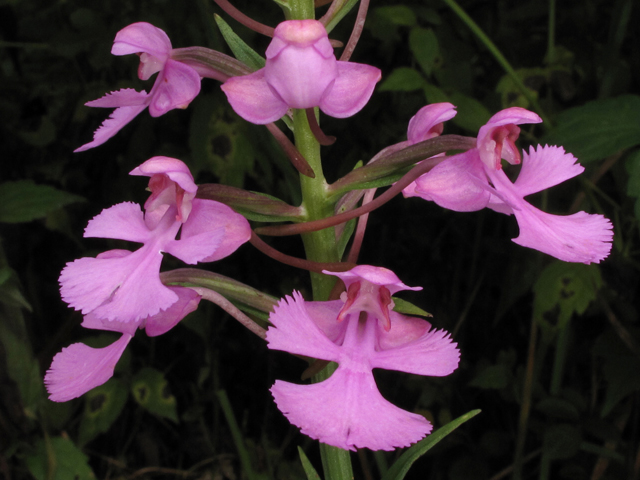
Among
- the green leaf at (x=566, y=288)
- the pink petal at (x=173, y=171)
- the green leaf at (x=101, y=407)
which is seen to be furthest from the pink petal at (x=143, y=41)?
the green leaf at (x=101, y=407)

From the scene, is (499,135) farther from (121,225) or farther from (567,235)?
(121,225)

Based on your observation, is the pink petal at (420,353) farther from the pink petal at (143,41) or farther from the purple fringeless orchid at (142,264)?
the pink petal at (143,41)

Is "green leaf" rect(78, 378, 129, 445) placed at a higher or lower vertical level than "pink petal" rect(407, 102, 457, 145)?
lower

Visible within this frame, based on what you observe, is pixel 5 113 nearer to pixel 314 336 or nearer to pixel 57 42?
pixel 57 42

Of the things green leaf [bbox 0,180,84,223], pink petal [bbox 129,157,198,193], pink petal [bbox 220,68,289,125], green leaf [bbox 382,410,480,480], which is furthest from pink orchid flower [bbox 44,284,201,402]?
green leaf [bbox 0,180,84,223]

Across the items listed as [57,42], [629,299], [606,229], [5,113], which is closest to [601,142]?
[606,229]

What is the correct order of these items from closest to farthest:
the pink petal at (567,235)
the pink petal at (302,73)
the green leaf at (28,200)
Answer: the pink petal at (302,73) < the pink petal at (567,235) < the green leaf at (28,200)

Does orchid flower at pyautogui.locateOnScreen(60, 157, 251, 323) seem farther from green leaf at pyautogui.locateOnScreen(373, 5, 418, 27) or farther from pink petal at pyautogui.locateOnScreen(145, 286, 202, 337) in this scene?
green leaf at pyautogui.locateOnScreen(373, 5, 418, 27)
